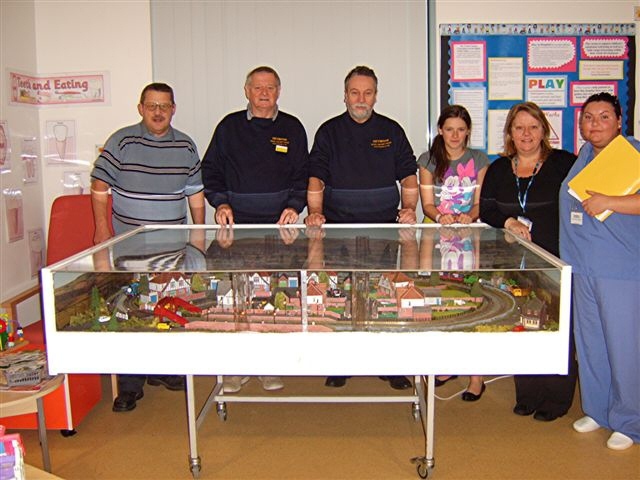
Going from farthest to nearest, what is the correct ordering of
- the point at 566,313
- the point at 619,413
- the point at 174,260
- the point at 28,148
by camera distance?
the point at 28,148
the point at 619,413
the point at 174,260
the point at 566,313

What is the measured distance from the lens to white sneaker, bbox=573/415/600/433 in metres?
3.35

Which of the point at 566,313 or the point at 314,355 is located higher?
the point at 566,313

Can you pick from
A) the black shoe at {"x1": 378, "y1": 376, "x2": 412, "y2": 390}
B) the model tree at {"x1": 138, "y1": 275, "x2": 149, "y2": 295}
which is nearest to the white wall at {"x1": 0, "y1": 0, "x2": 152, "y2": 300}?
the model tree at {"x1": 138, "y1": 275, "x2": 149, "y2": 295}

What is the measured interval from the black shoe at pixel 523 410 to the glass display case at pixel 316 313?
134 cm

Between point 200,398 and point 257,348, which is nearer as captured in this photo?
point 257,348

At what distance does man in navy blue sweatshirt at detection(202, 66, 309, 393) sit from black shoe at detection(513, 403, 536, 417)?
1563 millimetres

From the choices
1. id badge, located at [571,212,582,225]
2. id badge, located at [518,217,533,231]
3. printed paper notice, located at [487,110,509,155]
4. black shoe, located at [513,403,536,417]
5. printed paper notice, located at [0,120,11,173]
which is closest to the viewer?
id badge, located at [571,212,582,225]

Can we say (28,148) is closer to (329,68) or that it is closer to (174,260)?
(329,68)

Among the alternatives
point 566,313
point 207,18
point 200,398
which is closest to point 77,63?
point 207,18

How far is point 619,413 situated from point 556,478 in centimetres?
54

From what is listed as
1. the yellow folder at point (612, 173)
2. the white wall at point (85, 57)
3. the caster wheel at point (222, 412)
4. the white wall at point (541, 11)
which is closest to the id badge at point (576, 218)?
the yellow folder at point (612, 173)

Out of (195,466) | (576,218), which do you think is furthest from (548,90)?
(195,466)

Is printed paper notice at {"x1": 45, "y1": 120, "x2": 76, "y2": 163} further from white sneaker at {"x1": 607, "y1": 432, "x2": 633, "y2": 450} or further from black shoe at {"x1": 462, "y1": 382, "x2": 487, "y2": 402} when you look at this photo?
white sneaker at {"x1": 607, "y1": 432, "x2": 633, "y2": 450}

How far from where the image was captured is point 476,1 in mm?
4457
